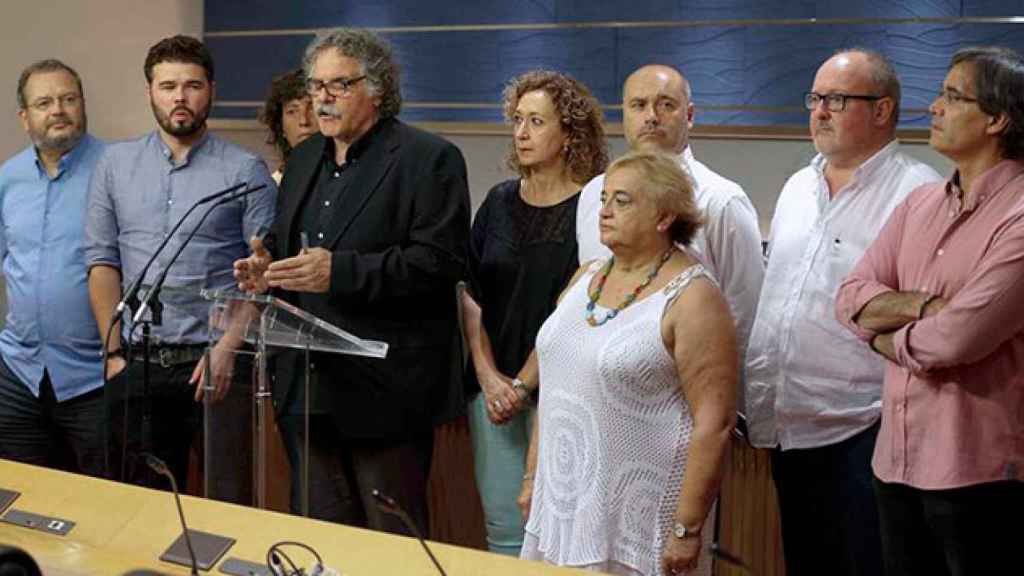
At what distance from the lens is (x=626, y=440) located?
2.81 metres

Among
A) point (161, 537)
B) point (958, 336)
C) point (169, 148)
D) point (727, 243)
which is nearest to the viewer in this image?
point (161, 537)

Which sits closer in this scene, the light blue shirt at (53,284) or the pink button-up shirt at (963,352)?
the pink button-up shirt at (963,352)

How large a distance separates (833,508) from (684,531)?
0.59m

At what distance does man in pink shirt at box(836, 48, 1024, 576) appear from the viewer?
2705 mm

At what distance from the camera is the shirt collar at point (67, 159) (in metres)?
4.17

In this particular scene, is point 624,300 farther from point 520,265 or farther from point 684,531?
point 520,265

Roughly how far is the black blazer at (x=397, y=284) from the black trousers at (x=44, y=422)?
98 centimetres

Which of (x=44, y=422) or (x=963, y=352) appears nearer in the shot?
(x=963, y=352)

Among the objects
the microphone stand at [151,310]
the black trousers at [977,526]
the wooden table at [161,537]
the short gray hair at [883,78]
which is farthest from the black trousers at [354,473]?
the short gray hair at [883,78]

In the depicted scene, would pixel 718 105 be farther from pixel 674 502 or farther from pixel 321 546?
pixel 321 546

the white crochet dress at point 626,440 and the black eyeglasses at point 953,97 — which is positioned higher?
the black eyeglasses at point 953,97

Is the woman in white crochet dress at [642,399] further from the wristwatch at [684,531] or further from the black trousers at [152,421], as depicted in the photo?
the black trousers at [152,421]

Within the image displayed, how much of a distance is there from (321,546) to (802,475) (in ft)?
4.24

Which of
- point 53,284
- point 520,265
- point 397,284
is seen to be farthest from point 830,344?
point 53,284
